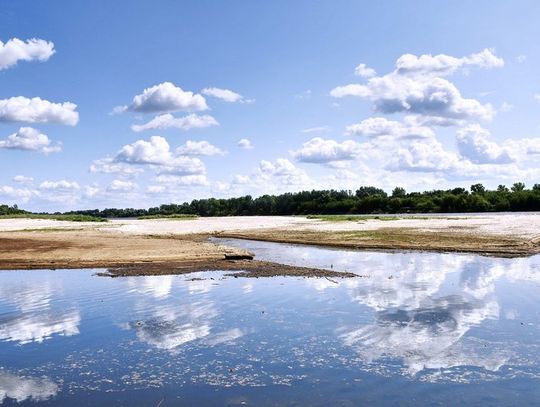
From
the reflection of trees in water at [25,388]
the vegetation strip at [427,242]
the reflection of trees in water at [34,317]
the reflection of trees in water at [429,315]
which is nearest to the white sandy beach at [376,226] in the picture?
the vegetation strip at [427,242]

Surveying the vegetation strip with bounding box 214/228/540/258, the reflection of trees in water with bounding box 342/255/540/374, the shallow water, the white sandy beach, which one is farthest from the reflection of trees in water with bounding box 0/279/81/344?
the white sandy beach

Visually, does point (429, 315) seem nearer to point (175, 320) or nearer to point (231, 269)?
point (175, 320)

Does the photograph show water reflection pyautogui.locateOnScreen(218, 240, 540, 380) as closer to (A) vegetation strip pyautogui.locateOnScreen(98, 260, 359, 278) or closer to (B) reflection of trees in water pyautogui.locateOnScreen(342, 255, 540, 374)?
(B) reflection of trees in water pyautogui.locateOnScreen(342, 255, 540, 374)

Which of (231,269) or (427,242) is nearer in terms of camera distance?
(231,269)

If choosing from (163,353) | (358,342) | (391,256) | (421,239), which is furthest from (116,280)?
(421,239)

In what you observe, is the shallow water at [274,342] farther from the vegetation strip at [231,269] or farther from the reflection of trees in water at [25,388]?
the vegetation strip at [231,269]

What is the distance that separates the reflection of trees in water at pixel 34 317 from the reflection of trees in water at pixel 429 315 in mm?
9614

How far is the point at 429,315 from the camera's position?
1805cm

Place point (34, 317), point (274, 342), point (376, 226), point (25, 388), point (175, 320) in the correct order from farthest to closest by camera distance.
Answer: point (376, 226) < point (34, 317) < point (175, 320) < point (274, 342) < point (25, 388)

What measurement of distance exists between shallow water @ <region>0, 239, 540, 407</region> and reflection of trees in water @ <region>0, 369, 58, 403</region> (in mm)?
28

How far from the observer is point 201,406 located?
34.4 feet

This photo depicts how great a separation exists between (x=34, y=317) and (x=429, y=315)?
47.7 feet

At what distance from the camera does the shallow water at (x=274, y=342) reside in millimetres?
11242

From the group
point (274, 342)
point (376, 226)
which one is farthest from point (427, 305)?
point (376, 226)
